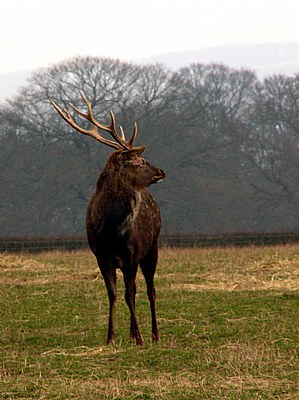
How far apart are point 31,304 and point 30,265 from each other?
305 inches

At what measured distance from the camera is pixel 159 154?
47312 mm

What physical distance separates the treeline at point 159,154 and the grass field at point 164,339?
26.6 m

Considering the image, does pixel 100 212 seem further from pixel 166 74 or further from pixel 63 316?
pixel 166 74

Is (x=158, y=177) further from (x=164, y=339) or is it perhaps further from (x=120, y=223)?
(x=164, y=339)

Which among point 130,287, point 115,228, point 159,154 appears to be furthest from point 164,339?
point 159,154

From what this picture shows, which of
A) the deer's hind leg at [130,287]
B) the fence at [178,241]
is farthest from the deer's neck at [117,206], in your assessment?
the fence at [178,241]

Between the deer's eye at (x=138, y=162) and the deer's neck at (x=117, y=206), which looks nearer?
the deer's neck at (x=117, y=206)

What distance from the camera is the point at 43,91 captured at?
4909 centimetres

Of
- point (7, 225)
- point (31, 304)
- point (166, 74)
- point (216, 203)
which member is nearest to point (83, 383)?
point (31, 304)

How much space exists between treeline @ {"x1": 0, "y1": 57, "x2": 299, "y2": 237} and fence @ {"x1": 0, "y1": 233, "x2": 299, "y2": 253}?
15.3 metres

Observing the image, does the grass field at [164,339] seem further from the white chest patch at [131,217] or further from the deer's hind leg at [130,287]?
the white chest patch at [131,217]

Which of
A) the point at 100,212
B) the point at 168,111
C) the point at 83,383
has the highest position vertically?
the point at 168,111

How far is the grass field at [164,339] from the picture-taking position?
302 inches

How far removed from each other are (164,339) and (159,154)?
37.0 meters
